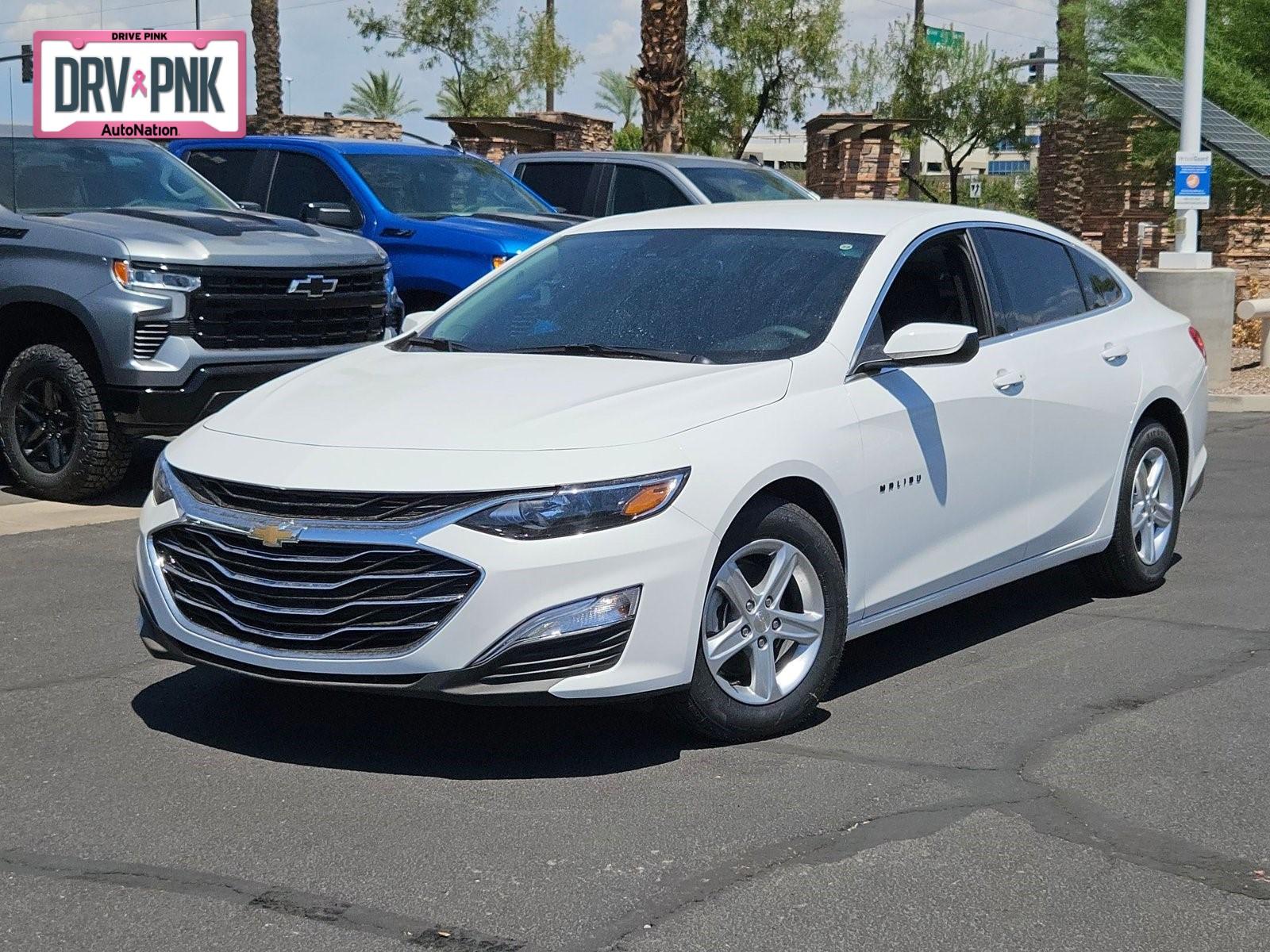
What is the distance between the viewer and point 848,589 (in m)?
5.56

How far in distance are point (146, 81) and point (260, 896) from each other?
13.5 meters

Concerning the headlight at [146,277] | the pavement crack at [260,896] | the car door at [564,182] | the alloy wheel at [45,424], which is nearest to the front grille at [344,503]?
the pavement crack at [260,896]

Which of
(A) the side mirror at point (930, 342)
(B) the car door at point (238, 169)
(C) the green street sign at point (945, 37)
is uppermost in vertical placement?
(C) the green street sign at point (945, 37)

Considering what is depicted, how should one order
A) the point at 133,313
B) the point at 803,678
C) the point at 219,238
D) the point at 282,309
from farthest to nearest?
the point at 282,309
the point at 219,238
the point at 133,313
the point at 803,678

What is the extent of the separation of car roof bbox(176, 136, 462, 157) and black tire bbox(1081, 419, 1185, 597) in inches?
302

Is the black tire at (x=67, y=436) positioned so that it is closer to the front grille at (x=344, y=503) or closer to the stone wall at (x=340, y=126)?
the front grille at (x=344, y=503)

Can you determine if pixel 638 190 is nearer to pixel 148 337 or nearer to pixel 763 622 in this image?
pixel 148 337

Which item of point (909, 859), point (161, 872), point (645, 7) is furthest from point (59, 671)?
point (645, 7)

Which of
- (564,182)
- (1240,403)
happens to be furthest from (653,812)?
(564,182)

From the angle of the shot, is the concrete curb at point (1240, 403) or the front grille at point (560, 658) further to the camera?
the concrete curb at point (1240, 403)

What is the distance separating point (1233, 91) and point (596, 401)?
59.5ft

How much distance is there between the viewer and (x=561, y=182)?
15.9m

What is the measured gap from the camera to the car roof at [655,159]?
15039mm

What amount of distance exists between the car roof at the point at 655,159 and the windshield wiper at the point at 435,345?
871 cm
